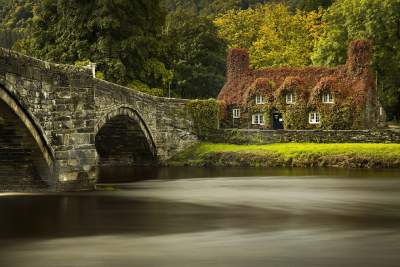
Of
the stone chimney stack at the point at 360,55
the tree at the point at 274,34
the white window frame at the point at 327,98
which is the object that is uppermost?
the tree at the point at 274,34

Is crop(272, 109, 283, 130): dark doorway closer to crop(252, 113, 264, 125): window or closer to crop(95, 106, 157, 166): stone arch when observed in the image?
crop(252, 113, 264, 125): window

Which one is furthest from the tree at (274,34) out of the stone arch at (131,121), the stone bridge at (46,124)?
the stone bridge at (46,124)

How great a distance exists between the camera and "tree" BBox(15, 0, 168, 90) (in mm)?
50562

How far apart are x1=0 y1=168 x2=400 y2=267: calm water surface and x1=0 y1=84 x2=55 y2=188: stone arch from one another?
1.07 metres

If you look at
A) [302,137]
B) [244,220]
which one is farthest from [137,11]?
[244,220]

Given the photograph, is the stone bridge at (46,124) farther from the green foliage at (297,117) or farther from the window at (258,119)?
the window at (258,119)

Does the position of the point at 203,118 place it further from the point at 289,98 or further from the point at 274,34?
the point at 274,34

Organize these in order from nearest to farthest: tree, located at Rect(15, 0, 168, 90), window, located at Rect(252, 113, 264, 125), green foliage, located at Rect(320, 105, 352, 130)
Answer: tree, located at Rect(15, 0, 168, 90) < green foliage, located at Rect(320, 105, 352, 130) < window, located at Rect(252, 113, 264, 125)

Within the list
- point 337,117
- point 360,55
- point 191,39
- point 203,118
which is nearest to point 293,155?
point 203,118

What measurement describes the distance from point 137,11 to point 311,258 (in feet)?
129

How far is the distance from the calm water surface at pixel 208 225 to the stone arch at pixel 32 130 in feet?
3.52

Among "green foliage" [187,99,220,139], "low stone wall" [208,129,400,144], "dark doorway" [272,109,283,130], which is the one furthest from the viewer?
"dark doorway" [272,109,283,130]

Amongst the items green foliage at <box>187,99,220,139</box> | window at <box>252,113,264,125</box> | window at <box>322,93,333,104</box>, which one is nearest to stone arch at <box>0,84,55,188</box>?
green foliage at <box>187,99,220,139</box>

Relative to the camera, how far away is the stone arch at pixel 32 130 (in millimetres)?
23547
